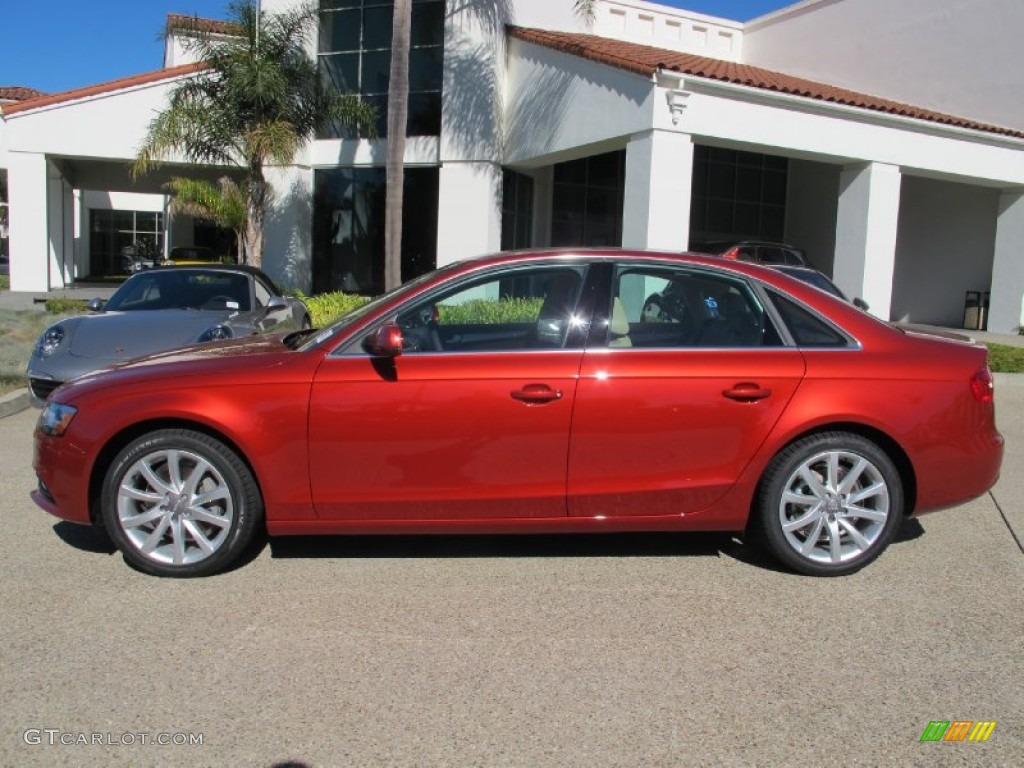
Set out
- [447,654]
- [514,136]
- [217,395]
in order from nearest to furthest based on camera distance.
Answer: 1. [447,654]
2. [217,395]
3. [514,136]

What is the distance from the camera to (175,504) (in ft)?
13.9

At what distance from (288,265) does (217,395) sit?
16671 mm

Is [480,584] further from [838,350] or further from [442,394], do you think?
[838,350]

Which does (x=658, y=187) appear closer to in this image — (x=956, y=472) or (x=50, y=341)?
(x=50, y=341)

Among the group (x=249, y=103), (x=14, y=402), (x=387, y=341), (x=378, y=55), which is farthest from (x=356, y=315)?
(x=378, y=55)

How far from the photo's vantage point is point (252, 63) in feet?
51.6

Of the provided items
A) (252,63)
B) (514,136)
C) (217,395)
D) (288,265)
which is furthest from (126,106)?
(217,395)

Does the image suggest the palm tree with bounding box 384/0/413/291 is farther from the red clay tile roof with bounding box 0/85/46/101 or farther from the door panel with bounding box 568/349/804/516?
the red clay tile roof with bounding box 0/85/46/101

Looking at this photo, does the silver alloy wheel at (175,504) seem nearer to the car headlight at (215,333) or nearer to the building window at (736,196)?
the car headlight at (215,333)

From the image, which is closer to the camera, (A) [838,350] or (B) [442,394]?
(B) [442,394]

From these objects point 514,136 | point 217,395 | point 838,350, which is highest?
point 514,136

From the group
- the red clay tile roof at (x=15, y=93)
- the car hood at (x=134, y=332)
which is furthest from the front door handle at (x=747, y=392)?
the red clay tile roof at (x=15, y=93)

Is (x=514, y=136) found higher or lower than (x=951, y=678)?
higher

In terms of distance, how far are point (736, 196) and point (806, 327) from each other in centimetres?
2171
